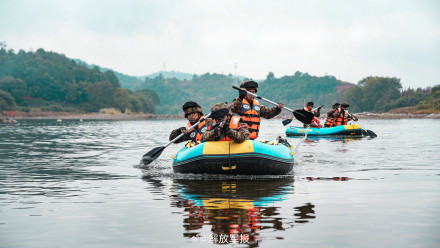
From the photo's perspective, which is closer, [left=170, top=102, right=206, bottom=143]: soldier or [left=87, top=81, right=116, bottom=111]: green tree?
[left=170, top=102, right=206, bottom=143]: soldier

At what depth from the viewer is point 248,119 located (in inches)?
471

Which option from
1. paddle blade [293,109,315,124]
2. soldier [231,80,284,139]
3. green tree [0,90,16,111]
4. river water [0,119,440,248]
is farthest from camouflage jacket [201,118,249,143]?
green tree [0,90,16,111]

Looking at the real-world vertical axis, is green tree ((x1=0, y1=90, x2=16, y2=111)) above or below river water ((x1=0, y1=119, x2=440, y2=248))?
above

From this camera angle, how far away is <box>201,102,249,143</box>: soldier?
10.3 meters

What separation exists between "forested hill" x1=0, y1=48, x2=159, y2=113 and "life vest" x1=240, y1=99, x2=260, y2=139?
413ft

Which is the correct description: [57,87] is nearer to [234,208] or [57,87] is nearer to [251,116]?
[251,116]

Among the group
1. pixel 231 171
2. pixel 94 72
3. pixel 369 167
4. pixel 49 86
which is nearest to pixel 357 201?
pixel 231 171

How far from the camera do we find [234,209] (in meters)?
7.35

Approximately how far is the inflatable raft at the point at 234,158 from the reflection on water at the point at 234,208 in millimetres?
273

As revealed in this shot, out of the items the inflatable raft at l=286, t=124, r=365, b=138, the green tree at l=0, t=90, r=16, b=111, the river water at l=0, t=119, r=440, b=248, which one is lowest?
the river water at l=0, t=119, r=440, b=248

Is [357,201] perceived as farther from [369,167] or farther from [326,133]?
[326,133]

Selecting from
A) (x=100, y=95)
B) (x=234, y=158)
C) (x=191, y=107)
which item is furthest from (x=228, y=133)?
(x=100, y=95)

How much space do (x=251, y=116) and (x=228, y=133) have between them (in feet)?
6.09

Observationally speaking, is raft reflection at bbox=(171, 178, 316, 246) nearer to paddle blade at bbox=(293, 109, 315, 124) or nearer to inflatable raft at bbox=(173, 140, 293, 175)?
inflatable raft at bbox=(173, 140, 293, 175)
